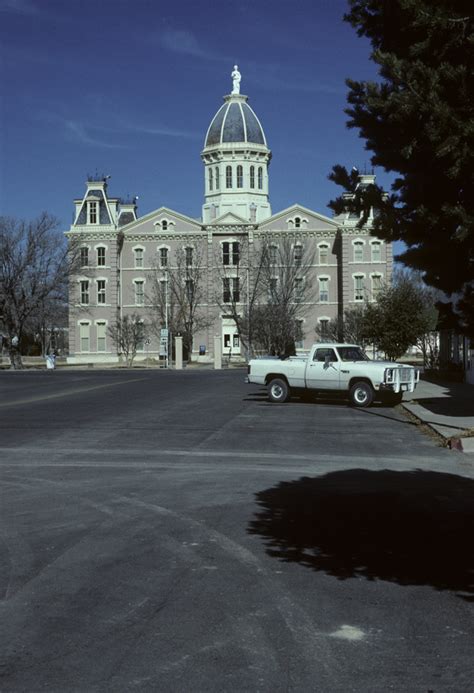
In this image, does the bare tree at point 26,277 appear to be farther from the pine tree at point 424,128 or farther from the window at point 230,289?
the pine tree at point 424,128

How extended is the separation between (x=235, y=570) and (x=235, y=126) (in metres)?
94.8

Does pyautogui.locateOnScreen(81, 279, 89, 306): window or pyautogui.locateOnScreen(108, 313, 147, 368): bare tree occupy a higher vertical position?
pyautogui.locateOnScreen(81, 279, 89, 306): window

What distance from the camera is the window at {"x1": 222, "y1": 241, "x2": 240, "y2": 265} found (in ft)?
290

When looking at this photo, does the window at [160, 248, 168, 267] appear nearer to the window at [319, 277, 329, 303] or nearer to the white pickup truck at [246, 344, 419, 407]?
the window at [319, 277, 329, 303]

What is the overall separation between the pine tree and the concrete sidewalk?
2182 millimetres

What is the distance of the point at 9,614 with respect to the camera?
5.89 meters

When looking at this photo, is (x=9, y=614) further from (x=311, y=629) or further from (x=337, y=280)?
(x=337, y=280)

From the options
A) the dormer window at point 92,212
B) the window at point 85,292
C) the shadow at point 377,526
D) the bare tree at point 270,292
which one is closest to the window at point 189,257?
the bare tree at point 270,292

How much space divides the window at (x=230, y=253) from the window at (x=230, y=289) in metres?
1.88

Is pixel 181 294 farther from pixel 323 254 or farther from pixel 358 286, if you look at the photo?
pixel 358 286

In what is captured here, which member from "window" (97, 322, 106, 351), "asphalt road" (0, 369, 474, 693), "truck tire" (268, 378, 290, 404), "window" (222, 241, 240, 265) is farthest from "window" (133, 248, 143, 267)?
"asphalt road" (0, 369, 474, 693)

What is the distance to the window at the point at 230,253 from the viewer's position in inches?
3479

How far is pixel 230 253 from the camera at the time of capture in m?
88.4

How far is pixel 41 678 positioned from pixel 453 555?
12.9 feet
